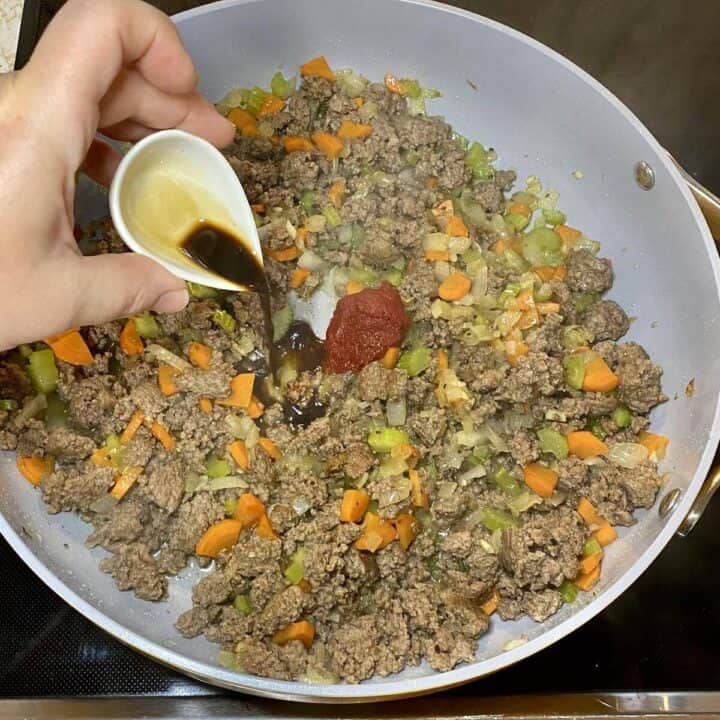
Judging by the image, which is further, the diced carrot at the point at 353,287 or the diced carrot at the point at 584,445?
the diced carrot at the point at 353,287

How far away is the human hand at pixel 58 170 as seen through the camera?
1479mm

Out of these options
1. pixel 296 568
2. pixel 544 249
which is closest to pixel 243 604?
pixel 296 568

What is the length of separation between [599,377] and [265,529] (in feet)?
3.43

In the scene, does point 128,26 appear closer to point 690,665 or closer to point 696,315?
point 696,315

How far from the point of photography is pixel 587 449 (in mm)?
2273

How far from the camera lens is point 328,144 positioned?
2.55m

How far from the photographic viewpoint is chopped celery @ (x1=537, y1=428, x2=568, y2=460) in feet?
7.43

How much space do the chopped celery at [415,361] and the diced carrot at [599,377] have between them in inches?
A: 18.2

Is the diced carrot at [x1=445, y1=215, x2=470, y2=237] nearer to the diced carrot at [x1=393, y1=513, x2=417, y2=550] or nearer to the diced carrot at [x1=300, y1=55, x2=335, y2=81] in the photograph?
the diced carrot at [x1=300, y1=55, x2=335, y2=81]

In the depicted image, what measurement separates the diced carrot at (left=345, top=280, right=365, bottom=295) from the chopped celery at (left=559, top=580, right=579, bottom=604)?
3.43ft

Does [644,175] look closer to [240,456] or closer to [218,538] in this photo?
[240,456]

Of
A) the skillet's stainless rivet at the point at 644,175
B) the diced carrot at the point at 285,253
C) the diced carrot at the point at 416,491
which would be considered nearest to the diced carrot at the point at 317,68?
the diced carrot at the point at 285,253

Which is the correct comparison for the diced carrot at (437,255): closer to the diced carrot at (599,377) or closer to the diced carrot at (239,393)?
the diced carrot at (599,377)

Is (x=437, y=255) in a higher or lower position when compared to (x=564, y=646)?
higher
